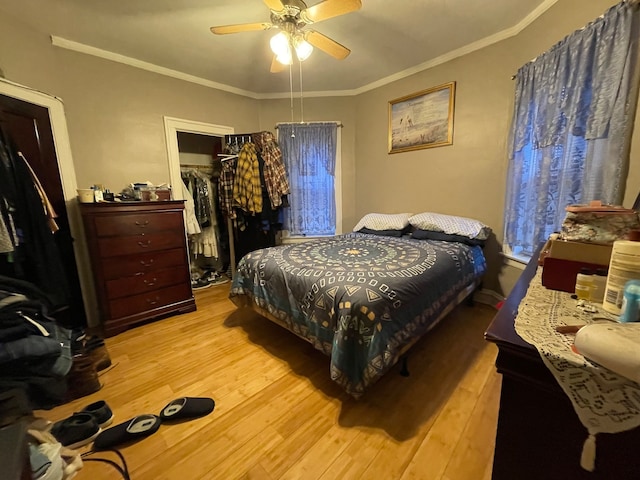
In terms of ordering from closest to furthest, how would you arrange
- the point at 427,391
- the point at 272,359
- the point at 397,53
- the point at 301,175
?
1. the point at 427,391
2. the point at 272,359
3. the point at 397,53
4. the point at 301,175

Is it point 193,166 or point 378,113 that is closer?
point 378,113

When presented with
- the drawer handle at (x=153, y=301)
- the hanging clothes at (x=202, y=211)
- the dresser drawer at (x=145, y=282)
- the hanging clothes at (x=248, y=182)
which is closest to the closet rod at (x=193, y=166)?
the hanging clothes at (x=202, y=211)

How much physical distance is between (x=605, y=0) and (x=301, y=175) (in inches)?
115

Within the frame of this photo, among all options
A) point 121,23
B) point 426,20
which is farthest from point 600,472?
point 121,23

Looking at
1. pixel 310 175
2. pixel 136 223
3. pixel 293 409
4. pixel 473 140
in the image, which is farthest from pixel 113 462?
pixel 473 140

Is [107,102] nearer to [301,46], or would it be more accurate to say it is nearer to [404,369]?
[301,46]

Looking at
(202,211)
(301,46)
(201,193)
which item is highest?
(301,46)

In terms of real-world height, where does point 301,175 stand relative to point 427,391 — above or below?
above

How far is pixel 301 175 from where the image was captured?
360 centimetres

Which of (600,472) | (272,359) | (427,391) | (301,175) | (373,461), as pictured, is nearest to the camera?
(600,472)

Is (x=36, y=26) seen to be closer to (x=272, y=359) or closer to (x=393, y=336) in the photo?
(x=272, y=359)

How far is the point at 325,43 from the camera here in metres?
1.87

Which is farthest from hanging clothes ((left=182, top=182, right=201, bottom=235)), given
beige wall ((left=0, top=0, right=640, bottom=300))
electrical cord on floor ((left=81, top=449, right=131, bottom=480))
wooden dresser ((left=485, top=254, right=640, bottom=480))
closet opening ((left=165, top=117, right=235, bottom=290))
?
wooden dresser ((left=485, top=254, right=640, bottom=480))

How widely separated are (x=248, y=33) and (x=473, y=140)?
232 cm
